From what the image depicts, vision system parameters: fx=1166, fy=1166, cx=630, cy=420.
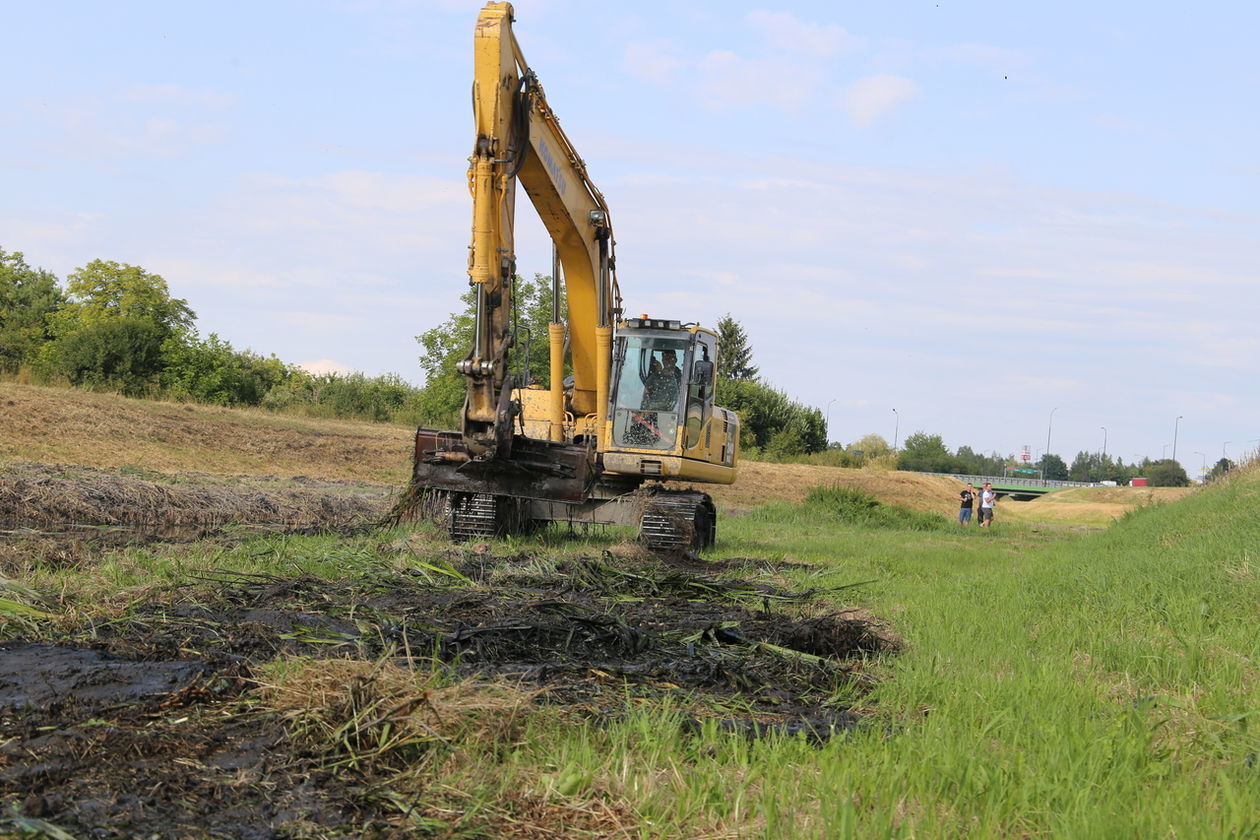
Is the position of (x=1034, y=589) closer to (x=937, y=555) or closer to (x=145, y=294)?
(x=937, y=555)

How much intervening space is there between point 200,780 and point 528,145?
1069 centimetres

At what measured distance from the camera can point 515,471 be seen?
→ 13.8m

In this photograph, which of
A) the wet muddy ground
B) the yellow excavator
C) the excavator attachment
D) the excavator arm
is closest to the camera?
the wet muddy ground

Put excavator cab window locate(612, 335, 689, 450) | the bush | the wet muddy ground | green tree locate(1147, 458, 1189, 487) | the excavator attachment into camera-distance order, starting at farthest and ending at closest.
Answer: green tree locate(1147, 458, 1189, 487) → the bush → excavator cab window locate(612, 335, 689, 450) → the excavator attachment → the wet muddy ground

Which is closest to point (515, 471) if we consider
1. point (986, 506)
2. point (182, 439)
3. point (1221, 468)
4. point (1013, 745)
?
point (1013, 745)

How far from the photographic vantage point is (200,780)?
385 centimetres

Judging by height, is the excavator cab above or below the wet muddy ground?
above

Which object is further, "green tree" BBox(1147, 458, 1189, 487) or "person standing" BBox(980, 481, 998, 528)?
"green tree" BBox(1147, 458, 1189, 487)

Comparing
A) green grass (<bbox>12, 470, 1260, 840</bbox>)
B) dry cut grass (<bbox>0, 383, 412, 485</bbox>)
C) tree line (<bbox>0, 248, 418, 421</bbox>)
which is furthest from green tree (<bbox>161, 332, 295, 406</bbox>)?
green grass (<bbox>12, 470, 1260, 840</bbox>)

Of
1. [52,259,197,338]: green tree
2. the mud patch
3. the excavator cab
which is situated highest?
[52,259,197,338]: green tree

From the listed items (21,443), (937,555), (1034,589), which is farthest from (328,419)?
(1034,589)

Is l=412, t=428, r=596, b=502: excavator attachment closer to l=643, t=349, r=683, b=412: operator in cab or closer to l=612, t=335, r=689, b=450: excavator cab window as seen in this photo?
l=612, t=335, r=689, b=450: excavator cab window

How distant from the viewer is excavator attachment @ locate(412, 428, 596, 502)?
13.8 metres

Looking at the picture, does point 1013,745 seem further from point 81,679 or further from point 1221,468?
point 1221,468
